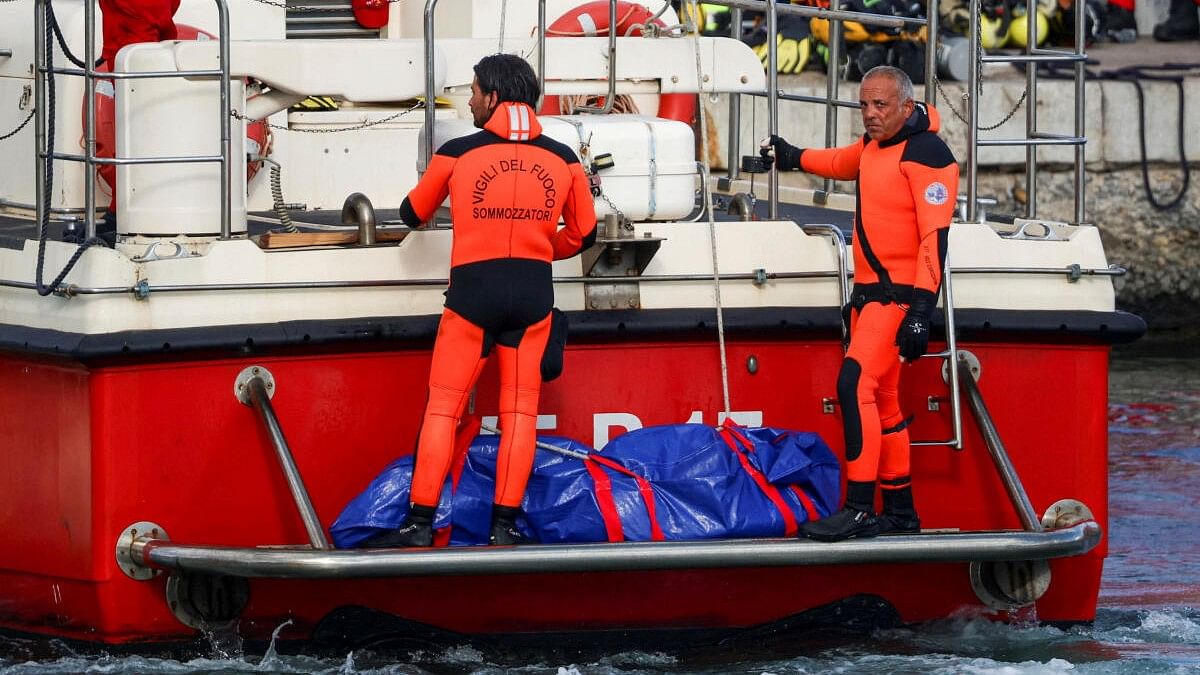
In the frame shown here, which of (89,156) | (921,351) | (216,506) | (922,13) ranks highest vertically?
(922,13)

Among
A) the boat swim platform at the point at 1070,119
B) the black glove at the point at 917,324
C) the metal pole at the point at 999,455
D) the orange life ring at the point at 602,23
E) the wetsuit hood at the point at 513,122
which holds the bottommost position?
the metal pole at the point at 999,455

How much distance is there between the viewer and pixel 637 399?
18.9 feet

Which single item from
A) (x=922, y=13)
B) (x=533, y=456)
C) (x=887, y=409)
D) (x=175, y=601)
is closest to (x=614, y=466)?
(x=533, y=456)

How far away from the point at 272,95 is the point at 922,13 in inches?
371

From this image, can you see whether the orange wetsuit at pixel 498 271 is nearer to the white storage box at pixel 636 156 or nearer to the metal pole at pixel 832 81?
the white storage box at pixel 636 156

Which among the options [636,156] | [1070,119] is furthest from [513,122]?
[1070,119]

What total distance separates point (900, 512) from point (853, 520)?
0.72 ft

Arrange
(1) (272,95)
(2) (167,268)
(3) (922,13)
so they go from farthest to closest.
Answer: (3) (922,13) < (1) (272,95) < (2) (167,268)

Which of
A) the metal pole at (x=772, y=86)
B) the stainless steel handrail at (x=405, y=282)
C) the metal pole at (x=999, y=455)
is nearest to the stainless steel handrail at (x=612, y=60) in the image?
the metal pole at (x=772, y=86)

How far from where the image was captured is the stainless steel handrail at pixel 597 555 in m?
5.02

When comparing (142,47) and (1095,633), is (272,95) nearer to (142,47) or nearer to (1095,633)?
(142,47)

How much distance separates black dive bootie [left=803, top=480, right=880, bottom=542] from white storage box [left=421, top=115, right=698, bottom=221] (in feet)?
3.16

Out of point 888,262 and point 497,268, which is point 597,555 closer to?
point 497,268

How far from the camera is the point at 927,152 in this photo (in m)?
5.42
